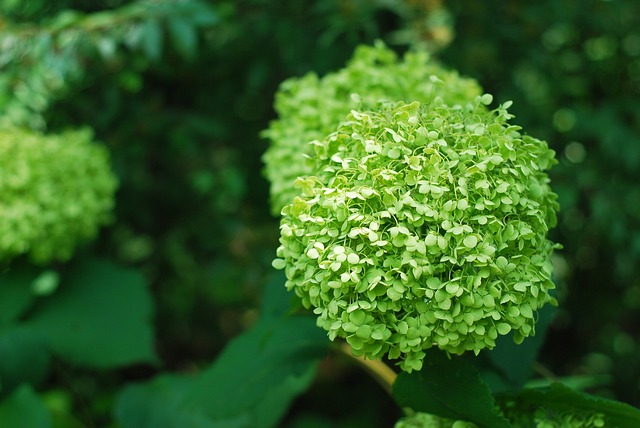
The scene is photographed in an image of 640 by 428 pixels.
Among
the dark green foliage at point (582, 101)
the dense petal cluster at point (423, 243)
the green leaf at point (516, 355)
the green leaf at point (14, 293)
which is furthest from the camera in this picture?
the dark green foliage at point (582, 101)

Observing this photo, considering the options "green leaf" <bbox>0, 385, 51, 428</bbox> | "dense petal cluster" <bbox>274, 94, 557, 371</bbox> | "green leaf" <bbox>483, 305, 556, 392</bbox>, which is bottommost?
"green leaf" <bbox>0, 385, 51, 428</bbox>

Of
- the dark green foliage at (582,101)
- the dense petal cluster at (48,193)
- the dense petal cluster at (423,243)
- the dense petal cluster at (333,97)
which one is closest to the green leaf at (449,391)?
the dense petal cluster at (423,243)

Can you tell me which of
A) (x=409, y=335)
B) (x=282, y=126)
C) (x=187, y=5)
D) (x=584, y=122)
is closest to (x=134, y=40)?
(x=187, y=5)

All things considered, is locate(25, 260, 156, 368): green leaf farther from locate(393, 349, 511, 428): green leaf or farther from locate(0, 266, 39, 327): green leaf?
locate(393, 349, 511, 428): green leaf

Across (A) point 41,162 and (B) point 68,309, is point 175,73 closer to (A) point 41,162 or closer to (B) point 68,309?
(A) point 41,162

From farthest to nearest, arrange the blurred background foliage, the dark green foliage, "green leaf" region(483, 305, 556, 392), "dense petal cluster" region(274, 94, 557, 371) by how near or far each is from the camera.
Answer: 1. the dark green foliage
2. the blurred background foliage
3. "green leaf" region(483, 305, 556, 392)
4. "dense petal cluster" region(274, 94, 557, 371)

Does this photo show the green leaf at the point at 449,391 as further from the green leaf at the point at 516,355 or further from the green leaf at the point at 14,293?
the green leaf at the point at 14,293

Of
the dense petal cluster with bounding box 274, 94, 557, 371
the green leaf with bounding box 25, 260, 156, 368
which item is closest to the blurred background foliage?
the green leaf with bounding box 25, 260, 156, 368
